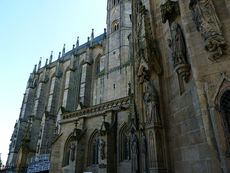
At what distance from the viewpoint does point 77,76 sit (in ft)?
91.8

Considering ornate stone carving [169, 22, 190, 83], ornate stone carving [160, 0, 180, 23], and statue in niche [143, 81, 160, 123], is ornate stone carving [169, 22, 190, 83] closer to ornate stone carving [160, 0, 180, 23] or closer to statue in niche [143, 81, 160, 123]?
ornate stone carving [160, 0, 180, 23]

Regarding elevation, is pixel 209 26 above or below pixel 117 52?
below

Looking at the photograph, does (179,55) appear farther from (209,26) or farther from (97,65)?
(97,65)

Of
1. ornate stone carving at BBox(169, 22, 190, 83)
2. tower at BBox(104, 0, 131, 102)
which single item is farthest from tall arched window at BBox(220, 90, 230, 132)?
tower at BBox(104, 0, 131, 102)

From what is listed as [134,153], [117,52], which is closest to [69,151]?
[134,153]

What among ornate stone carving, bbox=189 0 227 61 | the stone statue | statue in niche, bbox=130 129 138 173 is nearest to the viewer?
ornate stone carving, bbox=189 0 227 61

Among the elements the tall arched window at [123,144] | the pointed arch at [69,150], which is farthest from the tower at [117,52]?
the pointed arch at [69,150]

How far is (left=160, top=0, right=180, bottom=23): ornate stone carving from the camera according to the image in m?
5.20

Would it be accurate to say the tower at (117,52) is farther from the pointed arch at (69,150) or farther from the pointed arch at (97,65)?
the pointed arch at (69,150)

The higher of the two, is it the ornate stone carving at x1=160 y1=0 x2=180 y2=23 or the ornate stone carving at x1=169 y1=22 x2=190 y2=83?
the ornate stone carving at x1=160 y1=0 x2=180 y2=23

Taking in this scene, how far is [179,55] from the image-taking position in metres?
4.46

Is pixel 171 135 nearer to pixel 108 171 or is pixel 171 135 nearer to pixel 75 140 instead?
pixel 108 171

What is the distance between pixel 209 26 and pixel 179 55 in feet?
2.96

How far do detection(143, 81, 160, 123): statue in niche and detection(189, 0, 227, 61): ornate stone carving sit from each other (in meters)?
1.98
